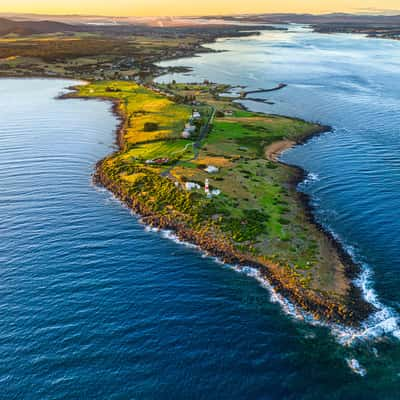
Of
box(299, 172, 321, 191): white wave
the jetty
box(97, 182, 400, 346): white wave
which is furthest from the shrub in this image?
box(97, 182, 400, 346): white wave

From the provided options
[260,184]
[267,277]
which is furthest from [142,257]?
[260,184]

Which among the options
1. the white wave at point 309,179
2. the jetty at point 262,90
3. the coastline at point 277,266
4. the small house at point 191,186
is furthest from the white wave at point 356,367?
the jetty at point 262,90

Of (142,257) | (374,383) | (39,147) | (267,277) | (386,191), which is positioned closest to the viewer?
(374,383)

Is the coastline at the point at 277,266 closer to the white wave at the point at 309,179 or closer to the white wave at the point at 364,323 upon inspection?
the white wave at the point at 364,323

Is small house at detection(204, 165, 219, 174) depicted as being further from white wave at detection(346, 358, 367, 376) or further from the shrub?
white wave at detection(346, 358, 367, 376)

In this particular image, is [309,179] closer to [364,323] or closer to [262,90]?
[364,323]

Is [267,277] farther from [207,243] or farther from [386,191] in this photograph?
[386,191]
